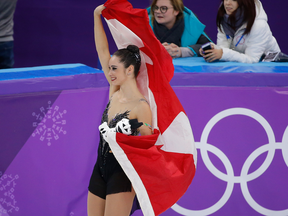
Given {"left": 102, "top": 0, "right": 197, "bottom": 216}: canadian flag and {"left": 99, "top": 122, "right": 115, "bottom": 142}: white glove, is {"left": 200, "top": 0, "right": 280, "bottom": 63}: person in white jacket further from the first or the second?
{"left": 99, "top": 122, "right": 115, "bottom": 142}: white glove

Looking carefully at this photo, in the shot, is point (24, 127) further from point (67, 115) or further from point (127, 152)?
point (127, 152)

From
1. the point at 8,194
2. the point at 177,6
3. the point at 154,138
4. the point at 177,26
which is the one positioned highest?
the point at 177,6

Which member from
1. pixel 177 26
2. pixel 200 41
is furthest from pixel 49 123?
pixel 200 41

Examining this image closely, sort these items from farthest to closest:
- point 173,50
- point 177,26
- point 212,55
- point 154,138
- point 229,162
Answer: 1. point 177,26
2. point 173,50
3. point 212,55
4. point 229,162
5. point 154,138

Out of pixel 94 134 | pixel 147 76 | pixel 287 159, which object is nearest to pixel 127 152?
pixel 147 76

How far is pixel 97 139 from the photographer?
8.27 ft

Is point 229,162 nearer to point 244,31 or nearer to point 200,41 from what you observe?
point 244,31

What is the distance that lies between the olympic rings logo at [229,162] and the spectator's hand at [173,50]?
73 centimetres

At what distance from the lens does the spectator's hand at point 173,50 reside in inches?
119

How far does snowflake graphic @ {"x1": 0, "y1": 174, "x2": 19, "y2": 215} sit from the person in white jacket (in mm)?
1660

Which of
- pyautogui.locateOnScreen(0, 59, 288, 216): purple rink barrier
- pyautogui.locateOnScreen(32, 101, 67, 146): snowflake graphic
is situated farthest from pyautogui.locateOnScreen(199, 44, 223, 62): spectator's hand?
pyautogui.locateOnScreen(32, 101, 67, 146): snowflake graphic

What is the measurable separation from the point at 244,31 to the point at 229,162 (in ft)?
3.44

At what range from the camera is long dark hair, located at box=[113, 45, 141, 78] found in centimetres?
187

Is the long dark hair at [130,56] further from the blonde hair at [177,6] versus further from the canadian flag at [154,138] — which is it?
the blonde hair at [177,6]
